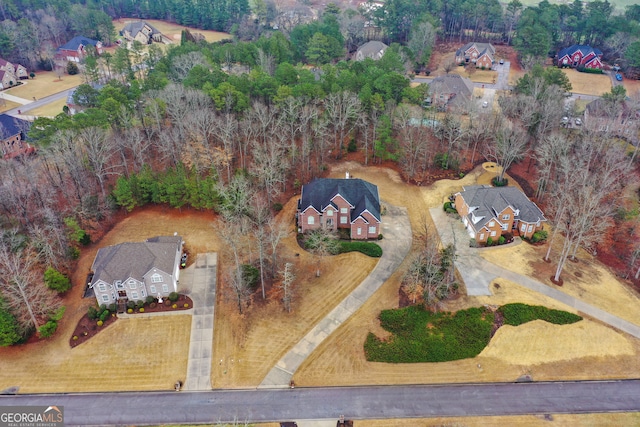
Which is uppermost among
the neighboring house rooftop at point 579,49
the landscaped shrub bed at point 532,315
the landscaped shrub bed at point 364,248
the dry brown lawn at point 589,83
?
the neighboring house rooftop at point 579,49

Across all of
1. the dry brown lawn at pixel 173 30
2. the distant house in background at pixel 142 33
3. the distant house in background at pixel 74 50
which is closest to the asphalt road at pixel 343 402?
the distant house in background at pixel 74 50

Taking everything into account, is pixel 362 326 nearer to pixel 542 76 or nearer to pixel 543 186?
pixel 543 186

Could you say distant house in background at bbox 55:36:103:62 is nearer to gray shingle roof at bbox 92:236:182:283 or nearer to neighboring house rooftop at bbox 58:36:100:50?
neighboring house rooftop at bbox 58:36:100:50

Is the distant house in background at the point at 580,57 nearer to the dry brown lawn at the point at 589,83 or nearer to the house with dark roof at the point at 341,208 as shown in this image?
the dry brown lawn at the point at 589,83

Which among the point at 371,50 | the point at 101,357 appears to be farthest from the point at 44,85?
the point at 101,357

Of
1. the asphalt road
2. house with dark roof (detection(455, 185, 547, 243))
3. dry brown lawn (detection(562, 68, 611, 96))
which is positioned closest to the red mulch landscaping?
the asphalt road

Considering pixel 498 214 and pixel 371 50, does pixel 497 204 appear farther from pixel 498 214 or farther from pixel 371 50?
pixel 371 50
